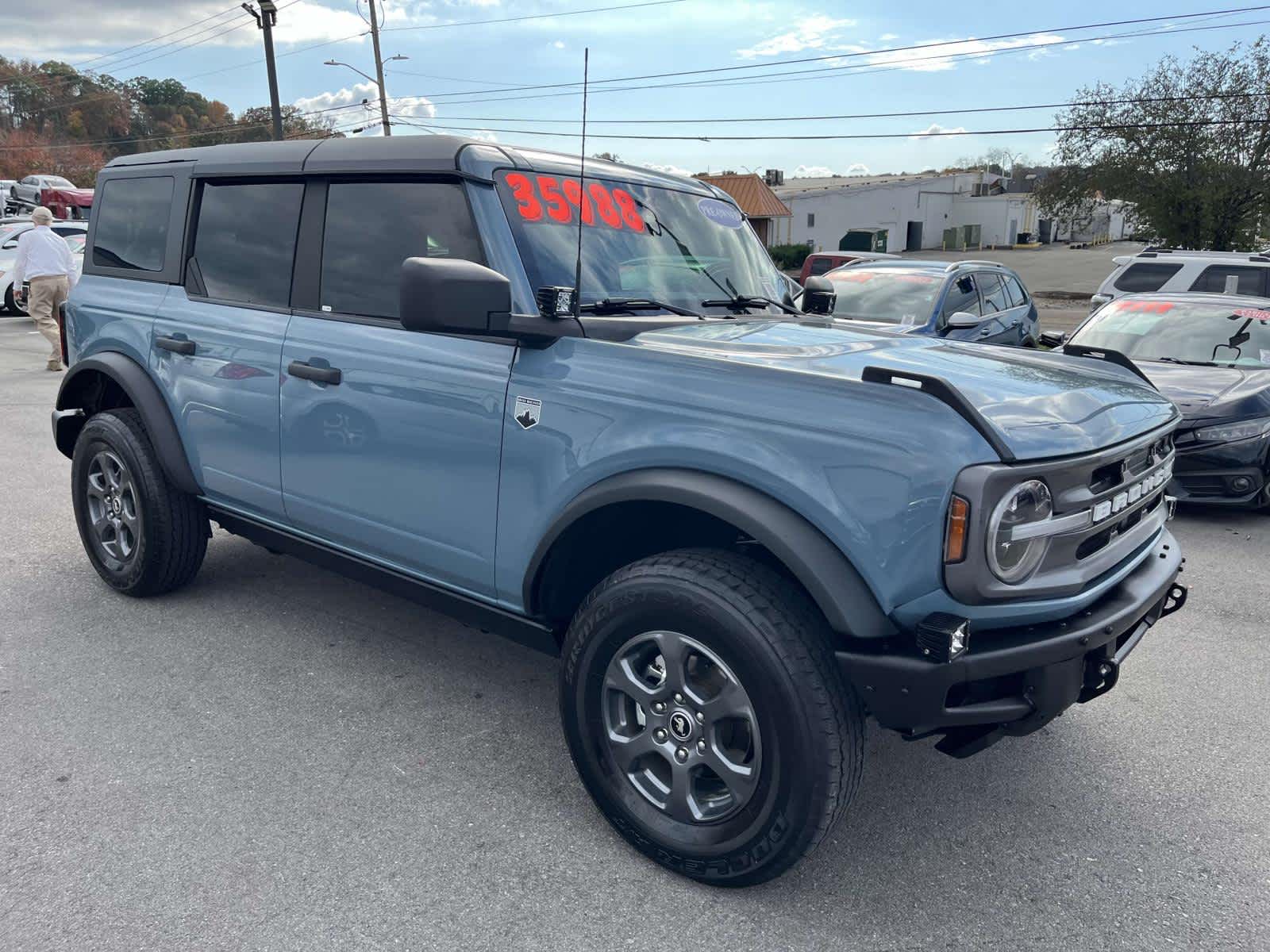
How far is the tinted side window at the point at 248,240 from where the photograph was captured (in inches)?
148

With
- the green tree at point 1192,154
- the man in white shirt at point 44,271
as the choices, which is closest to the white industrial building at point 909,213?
the green tree at point 1192,154

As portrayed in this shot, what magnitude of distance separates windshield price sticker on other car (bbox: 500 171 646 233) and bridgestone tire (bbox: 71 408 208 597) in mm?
2145

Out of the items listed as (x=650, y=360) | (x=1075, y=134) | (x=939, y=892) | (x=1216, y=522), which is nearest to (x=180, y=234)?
(x=650, y=360)

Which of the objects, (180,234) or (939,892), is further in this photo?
(180,234)

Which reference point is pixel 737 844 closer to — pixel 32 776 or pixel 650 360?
pixel 650 360

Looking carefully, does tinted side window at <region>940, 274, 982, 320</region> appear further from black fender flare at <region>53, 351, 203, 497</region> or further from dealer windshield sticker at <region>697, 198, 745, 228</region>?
black fender flare at <region>53, 351, 203, 497</region>

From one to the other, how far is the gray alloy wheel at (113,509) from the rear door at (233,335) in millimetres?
540

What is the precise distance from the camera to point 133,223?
179 inches

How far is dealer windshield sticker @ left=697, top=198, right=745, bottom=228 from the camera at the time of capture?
396 centimetres

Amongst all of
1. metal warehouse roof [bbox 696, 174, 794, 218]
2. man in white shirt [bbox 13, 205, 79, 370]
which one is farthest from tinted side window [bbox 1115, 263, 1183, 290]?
metal warehouse roof [bbox 696, 174, 794, 218]

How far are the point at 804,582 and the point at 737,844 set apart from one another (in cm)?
73

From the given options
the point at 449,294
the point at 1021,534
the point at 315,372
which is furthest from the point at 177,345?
the point at 1021,534

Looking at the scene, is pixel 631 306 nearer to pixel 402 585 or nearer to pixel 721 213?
pixel 721 213

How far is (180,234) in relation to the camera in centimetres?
424
